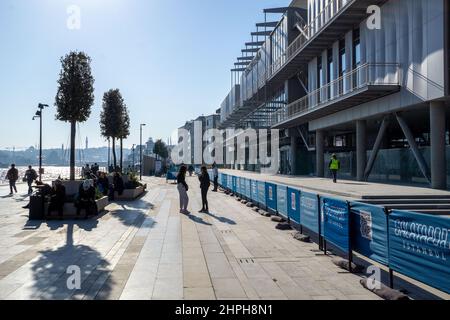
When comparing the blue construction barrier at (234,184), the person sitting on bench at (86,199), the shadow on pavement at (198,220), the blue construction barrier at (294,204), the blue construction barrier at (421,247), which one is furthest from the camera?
the blue construction barrier at (234,184)

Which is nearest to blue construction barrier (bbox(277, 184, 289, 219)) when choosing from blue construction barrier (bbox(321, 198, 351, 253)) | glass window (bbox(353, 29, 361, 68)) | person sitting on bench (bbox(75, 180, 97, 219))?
blue construction barrier (bbox(321, 198, 351, 253))

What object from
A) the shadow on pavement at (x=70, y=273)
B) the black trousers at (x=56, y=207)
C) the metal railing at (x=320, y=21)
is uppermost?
the metal railing at (x=320, y=21)

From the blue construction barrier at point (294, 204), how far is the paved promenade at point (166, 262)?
51cm

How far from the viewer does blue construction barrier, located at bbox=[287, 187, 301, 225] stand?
11.2 m

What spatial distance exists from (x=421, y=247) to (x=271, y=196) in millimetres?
9426

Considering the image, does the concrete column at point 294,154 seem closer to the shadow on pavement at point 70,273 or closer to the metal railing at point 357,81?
the metal railing at point 357,81

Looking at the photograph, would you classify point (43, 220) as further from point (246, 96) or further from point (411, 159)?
point (246, 96)

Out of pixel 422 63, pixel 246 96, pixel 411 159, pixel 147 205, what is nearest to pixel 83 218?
pixel 147 205

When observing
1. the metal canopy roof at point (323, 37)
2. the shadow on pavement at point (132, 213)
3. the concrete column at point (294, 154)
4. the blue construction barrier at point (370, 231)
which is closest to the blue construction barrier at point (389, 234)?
the blue construction barrier at point (370, 231)

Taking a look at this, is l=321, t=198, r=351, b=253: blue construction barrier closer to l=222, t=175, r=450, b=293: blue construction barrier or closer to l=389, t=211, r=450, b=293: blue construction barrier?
l=222, t=175, r=450, b=293: blue construction barrier

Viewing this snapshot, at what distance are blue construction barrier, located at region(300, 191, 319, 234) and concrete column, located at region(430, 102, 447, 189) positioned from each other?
36.4 ft

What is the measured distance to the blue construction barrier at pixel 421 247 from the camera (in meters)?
5.18

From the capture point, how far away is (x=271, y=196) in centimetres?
1501
